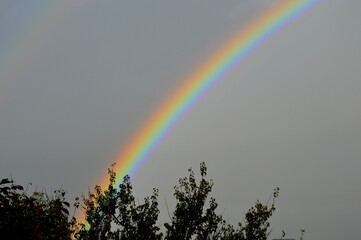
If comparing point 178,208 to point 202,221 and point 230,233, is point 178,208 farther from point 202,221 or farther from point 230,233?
point 230,233

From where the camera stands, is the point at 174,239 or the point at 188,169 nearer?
the point at 174,239

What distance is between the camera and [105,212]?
61.0 feet

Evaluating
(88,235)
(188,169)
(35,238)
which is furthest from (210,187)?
(35,238)

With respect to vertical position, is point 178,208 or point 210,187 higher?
point 210,187

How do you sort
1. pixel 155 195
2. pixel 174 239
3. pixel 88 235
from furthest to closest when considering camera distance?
pixel 155 195
pixel 88 235
pixel 174 239

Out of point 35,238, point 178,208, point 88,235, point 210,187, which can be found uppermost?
point 210,187

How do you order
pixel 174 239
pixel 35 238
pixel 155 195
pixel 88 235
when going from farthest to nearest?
pixel 155 195
pixel 88 235
pixel 174 239
pixel 35 238

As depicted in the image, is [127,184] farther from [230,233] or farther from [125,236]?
[230,233]

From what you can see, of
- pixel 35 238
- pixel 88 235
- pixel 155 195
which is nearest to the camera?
pixel 35 238

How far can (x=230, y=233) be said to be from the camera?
17.0 meters

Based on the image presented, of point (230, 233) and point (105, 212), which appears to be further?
point (105, 212)

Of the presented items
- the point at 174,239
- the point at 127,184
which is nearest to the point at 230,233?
the point at 174,239

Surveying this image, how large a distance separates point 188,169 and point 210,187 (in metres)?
1.37

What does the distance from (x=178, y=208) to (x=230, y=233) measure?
246 centimetres
